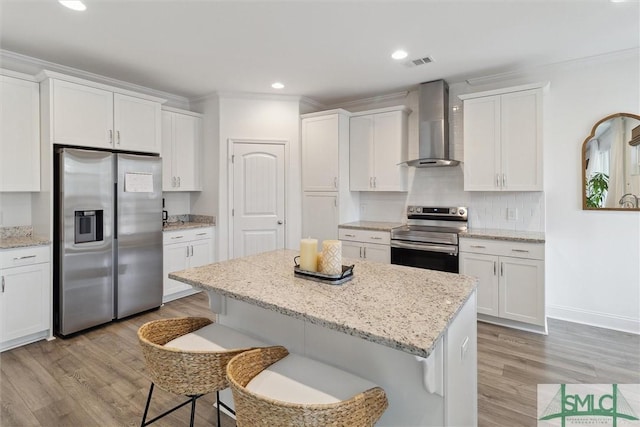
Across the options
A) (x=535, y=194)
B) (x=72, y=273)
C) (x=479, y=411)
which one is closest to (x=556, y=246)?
(x=535, y=194)

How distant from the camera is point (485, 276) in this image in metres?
3.36

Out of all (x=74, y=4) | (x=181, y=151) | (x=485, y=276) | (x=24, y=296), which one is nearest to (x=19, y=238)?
(x=24, y=296)

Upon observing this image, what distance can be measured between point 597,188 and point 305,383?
353 cm

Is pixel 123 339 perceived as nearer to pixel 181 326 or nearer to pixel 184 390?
pixel 181 326

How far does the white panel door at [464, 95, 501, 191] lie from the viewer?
3.51m

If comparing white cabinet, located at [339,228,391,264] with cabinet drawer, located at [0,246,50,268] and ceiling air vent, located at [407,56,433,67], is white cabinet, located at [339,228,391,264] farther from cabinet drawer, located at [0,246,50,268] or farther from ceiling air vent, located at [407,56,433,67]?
cabinet drawer, located at [0,246,50,268]

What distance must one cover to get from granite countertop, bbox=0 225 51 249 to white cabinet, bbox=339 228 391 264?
3.03 m

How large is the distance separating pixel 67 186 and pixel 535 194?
4.58m

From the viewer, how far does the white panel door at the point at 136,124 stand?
3.52m

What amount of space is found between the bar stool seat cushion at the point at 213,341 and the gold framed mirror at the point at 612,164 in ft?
11.5

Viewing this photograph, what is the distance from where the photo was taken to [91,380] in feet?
7.80

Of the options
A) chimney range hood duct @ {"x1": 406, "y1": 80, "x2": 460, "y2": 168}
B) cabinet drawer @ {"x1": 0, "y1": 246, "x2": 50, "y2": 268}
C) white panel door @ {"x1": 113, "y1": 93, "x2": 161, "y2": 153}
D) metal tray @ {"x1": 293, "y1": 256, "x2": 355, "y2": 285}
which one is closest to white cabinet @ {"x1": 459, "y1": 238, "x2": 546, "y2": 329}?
chimney range hood duct @ {"x1": 406, "y1": 80, "x2": 460, "y2": 168}

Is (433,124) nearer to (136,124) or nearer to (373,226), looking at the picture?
(373,226)

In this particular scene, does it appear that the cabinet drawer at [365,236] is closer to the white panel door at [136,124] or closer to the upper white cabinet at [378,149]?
the upper white cabinet at [378,149]
